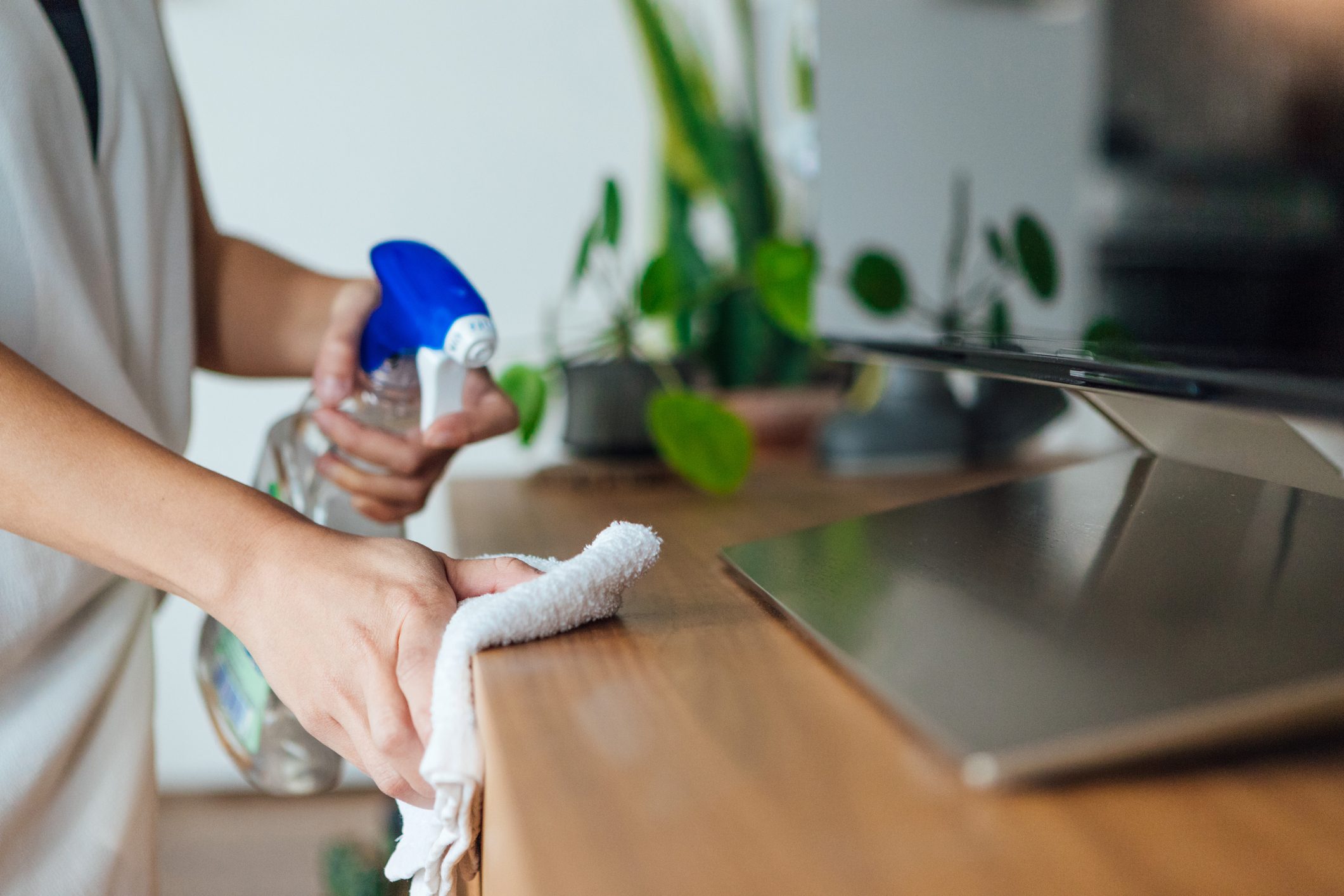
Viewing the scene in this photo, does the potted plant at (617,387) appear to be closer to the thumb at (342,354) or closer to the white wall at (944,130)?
the white wall at (944,130)

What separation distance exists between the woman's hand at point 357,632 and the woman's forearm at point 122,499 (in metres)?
0.01

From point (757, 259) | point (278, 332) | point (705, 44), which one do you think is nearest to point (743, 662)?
point (278, 332)

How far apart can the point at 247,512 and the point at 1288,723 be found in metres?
0.30

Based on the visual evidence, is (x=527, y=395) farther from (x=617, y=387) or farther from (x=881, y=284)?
(x=881, y=284)

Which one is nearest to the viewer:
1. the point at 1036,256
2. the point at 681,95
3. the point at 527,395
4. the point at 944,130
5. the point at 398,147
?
the point at 1036,256

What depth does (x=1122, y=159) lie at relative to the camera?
360 mm

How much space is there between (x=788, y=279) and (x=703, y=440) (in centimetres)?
18

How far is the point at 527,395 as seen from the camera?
802 mm

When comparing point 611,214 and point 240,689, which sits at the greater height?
point 611,214

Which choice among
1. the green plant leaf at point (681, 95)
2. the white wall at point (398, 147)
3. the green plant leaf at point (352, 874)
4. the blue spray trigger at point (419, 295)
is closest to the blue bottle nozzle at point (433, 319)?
the blue spray trigger at point (419, 295)

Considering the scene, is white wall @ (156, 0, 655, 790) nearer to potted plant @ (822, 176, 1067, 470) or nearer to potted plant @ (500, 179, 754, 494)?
potted plant @ (500, 179, 754, 494)

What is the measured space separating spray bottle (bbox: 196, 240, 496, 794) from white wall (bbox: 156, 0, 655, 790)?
61 cm

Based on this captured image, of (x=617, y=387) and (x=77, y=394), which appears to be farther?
(x=617, y=387)

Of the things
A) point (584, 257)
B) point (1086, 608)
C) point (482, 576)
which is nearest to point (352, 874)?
point (584, 257)
